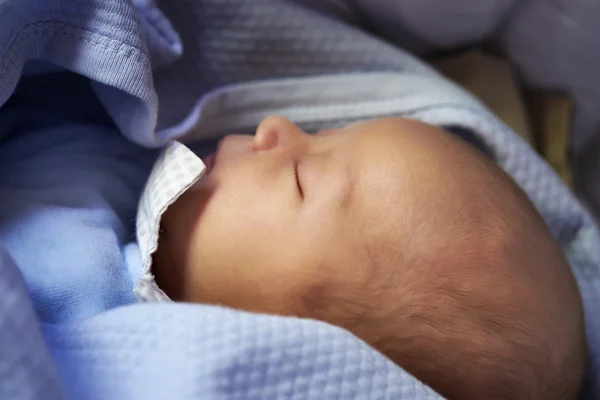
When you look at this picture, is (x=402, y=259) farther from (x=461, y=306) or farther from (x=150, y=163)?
(x=150, y=163)

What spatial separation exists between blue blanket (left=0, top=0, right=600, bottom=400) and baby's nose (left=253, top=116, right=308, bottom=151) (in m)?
0.13

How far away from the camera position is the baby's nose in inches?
31.3

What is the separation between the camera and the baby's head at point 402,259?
681 millimetres

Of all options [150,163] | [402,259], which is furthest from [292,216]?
[150,163]

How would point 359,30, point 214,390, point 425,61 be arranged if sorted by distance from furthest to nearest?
1. point 425,61
2. point 359,30
3. point 214,390

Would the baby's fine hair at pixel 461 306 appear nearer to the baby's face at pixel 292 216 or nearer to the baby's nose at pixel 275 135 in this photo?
the baby's face at pixel 292 216

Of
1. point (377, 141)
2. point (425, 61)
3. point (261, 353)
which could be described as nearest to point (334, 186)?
point (377, 141)

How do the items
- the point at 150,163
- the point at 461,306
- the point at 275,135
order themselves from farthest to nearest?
the point at 150,163 < the point at 275,135 < the point at 461,306

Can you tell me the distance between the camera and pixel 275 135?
0.81 m

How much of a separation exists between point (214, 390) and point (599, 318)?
0.58m

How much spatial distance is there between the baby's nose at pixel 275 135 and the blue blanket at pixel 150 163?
13 cm

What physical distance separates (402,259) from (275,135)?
0.77 feet

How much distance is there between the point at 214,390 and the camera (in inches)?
22.7

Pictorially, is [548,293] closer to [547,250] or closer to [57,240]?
[547,250]
